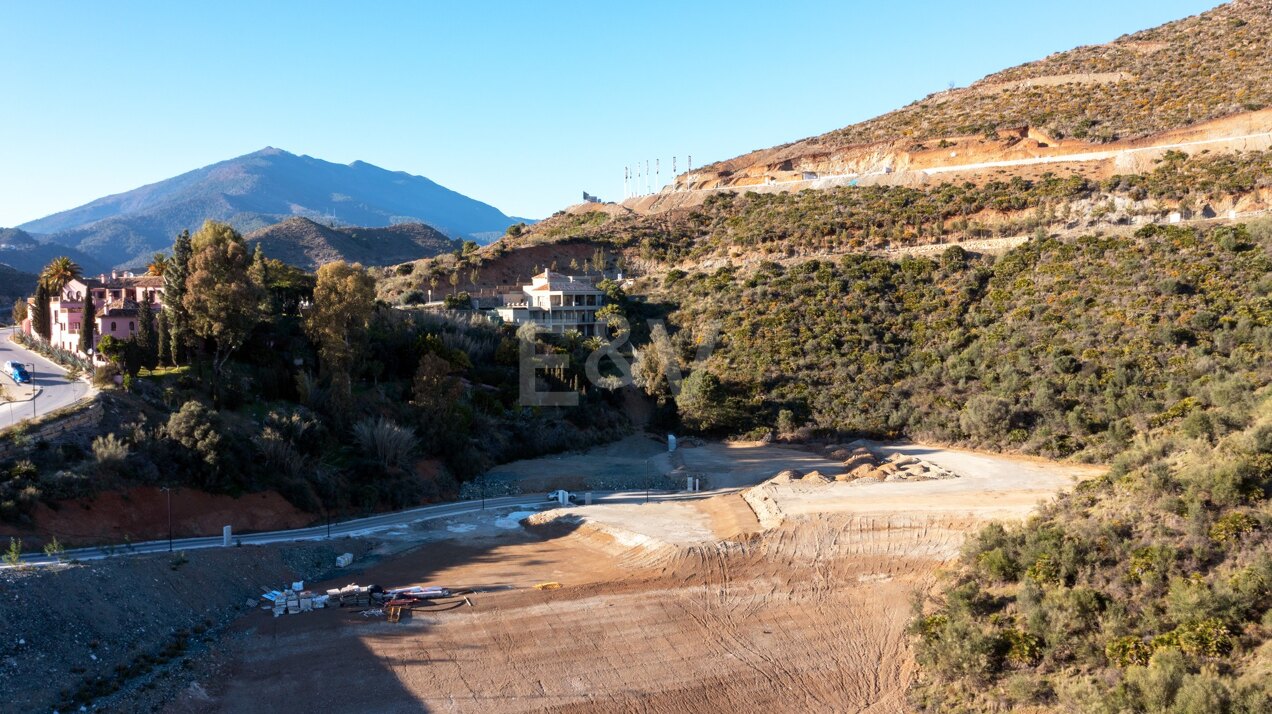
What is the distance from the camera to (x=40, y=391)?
28.2 m

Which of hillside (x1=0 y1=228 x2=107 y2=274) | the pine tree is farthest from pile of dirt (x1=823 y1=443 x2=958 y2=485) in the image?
hillside (x1=0 y1=228 x2=107 y2=274)

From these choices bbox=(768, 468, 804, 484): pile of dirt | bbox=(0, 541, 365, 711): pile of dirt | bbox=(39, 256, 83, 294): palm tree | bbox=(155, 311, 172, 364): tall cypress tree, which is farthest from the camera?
bbox=(39, 256, 83, 294): palm tree

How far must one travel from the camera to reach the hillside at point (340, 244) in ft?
336

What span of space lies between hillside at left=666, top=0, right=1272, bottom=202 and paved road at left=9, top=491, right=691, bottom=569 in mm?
43859

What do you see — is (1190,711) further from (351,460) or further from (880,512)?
(351,460)

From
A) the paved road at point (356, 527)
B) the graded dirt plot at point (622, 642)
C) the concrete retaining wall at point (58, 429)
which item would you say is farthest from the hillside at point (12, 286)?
the graded dirt plot at point (622, 642)

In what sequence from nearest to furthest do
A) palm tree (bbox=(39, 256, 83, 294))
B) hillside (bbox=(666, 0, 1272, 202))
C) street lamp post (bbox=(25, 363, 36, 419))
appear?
1. street lamp post (bbox=(25, 363, 36, 419))
2. palm tree (bbox=(39, 256, 83, 294))
3. hillside (bbox=(666, 0, 1272, 202))

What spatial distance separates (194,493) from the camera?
25.8 metres

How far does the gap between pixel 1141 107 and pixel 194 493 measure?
206 feet

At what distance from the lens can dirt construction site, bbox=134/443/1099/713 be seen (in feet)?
57.6

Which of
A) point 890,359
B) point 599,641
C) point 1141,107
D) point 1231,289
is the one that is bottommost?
point 599,641

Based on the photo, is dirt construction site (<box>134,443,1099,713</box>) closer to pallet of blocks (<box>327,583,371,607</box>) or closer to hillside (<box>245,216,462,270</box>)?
pallet of blocks (<box>327,583,371,607</box>)

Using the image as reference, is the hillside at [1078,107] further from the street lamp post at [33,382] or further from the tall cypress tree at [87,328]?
the street lamp post at [33,382]

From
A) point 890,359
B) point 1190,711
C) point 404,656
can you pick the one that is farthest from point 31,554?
point 890,359
